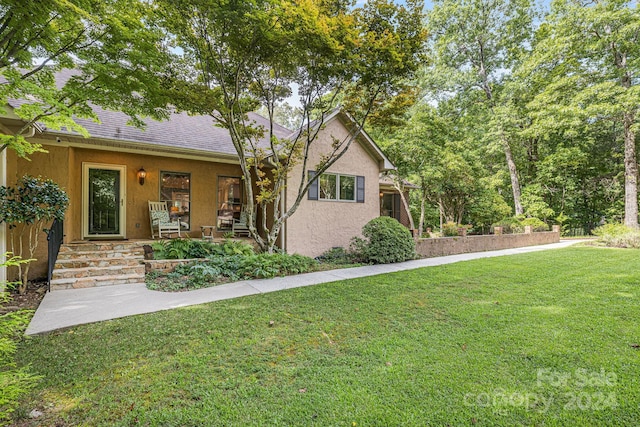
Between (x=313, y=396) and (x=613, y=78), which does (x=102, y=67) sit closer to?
(x=313, y=396)

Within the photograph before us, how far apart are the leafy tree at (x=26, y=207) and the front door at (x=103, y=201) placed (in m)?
1.74

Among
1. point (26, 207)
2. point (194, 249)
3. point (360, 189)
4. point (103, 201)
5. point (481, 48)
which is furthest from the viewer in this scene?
point (481, 48)

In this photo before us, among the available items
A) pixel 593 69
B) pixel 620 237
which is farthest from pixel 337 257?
pixel 593 69

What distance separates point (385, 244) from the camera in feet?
28.1

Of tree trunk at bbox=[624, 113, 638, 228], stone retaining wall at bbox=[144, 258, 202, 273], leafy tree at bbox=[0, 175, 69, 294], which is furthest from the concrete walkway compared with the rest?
tree trunk at bbox=[624, 113, 638, 228]

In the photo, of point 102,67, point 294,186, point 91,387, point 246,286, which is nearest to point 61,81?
point 102,67

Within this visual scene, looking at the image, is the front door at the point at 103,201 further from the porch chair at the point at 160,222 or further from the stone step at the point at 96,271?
the stone step at the point at 96,271

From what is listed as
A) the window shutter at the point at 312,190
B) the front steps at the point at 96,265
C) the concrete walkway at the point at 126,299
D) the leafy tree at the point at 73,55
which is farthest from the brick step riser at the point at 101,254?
the window shutter at the point at 312,190

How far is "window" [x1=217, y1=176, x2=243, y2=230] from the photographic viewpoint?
9.92 m

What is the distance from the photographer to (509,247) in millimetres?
12391

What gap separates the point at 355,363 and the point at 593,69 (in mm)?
21289

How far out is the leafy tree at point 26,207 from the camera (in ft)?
17.7

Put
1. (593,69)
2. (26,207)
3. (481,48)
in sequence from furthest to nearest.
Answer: (481,48)
(593,69)
(26,207)

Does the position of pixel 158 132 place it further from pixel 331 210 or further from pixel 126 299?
pixel 331 210
